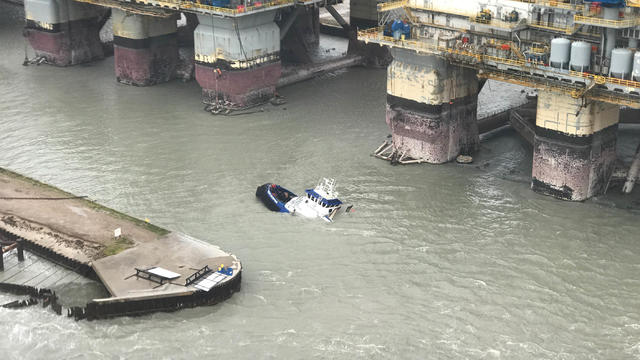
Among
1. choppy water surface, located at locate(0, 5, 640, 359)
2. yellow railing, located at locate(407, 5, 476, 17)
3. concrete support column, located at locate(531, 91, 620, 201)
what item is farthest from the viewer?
yellow railing, located at locate(407, 5, 476, 17)

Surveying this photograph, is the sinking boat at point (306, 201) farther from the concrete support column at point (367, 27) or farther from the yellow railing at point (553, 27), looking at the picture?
the concrete support column at point (367, 27)

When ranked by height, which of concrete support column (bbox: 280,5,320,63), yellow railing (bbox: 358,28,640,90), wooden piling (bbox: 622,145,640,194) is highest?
yellow railing (bbox: 358,28,640,90)

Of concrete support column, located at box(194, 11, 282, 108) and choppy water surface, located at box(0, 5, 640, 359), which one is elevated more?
concrete support column, located at box(194, 11, 282, 108)

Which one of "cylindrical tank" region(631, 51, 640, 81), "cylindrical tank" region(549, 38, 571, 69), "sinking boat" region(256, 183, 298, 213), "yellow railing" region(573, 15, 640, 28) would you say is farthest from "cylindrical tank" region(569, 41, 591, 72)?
"sinking boat" region(256, 183, 298, 213)

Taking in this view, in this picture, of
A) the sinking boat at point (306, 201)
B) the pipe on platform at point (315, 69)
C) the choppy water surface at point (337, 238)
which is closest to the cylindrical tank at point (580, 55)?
the choppy water surface at point (337, 238)

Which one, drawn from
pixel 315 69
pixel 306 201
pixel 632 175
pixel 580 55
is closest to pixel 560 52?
pixel 580 55

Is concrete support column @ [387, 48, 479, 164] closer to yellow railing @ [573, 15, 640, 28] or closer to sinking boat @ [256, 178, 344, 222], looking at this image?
sinking boat @ [256, 178, 344, 222]
